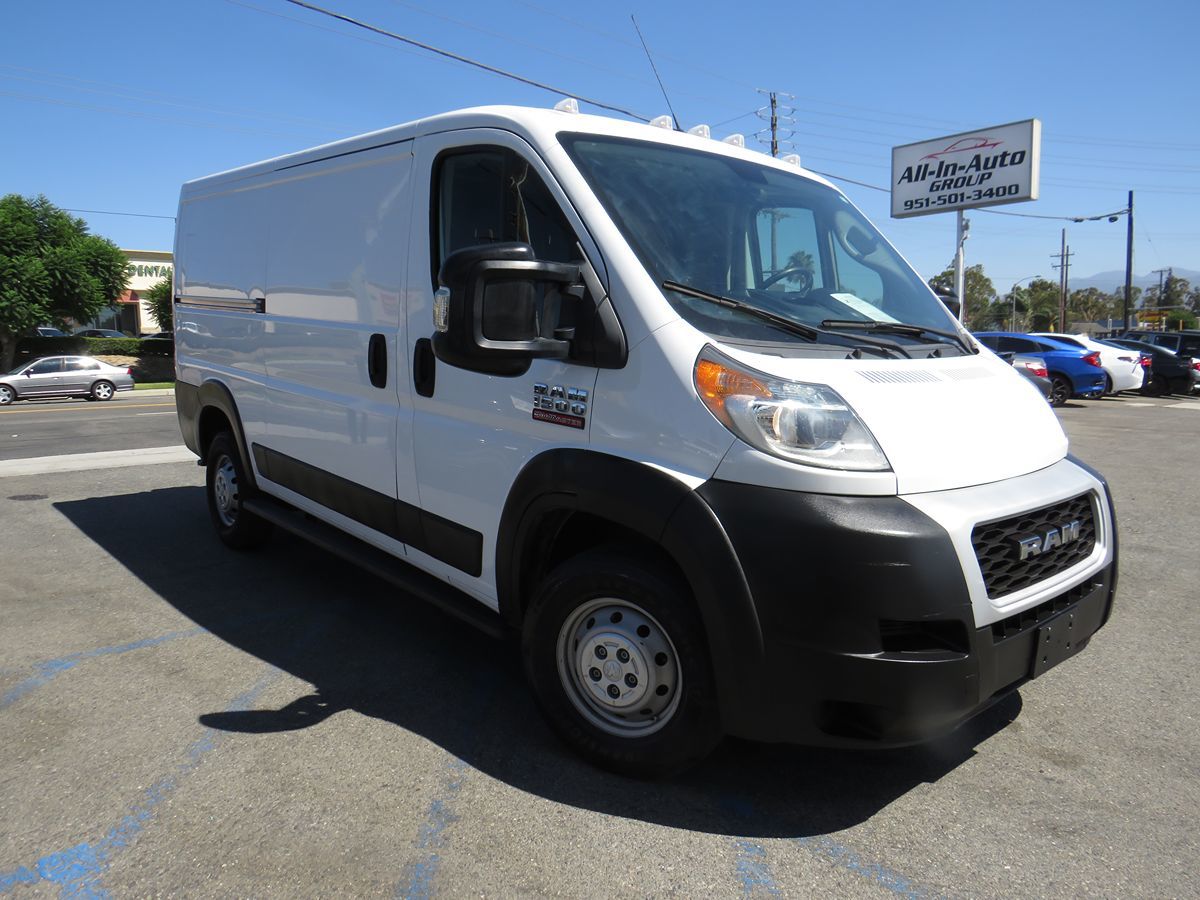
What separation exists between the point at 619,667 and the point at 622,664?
19 mm

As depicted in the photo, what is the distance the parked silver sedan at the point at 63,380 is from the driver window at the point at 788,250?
26.0 metres

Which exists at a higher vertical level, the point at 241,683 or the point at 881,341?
the point at 881,341

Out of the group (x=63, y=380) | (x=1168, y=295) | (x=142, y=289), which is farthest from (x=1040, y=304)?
(x=63, y=380)

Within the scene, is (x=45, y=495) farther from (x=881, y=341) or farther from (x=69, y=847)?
(x=881, y=341)

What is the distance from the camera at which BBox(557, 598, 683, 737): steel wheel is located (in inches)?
114

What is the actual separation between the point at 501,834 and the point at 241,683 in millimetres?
1713

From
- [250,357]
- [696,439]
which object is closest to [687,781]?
[696,439]

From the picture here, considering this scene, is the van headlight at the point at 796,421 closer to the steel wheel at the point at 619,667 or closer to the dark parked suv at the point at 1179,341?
the steel wheel at the point at 619,667

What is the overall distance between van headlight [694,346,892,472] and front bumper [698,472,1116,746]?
122mm

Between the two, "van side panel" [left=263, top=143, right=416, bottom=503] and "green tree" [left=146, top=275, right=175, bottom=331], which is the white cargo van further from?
"green tree" [left=146, top=275, right=175, bottom=331]

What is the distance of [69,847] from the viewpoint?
2.67 m

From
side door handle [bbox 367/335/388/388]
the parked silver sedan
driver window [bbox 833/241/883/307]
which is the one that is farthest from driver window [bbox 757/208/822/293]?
the parked silver sedan

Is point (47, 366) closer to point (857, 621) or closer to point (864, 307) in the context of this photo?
point (864, 307)

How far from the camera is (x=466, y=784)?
120 inches
